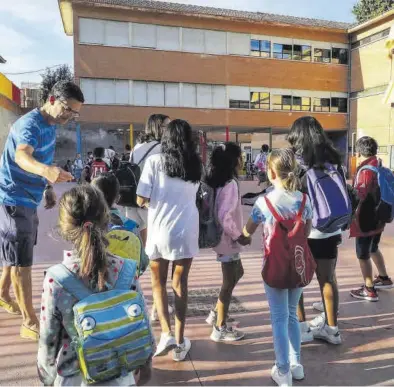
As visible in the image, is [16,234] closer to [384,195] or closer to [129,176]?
[129,176]

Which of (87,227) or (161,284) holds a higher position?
(87,227)

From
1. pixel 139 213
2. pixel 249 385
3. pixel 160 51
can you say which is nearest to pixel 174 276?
pixel 249 385

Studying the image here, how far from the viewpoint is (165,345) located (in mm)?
3049

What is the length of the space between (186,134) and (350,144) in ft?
88.4

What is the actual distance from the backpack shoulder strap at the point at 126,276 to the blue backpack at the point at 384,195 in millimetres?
3149

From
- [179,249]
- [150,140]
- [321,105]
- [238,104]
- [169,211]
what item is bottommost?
[179,249]

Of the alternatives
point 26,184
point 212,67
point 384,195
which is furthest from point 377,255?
point 212,67

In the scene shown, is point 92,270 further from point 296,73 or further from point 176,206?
point 296,73

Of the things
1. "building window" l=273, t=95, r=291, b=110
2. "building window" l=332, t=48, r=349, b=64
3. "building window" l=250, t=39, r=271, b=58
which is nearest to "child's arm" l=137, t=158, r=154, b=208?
"building window" l=250, t=39, r=271, b=58

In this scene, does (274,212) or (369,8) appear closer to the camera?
(274,212)

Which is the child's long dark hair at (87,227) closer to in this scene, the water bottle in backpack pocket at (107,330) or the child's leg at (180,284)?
the water bottle in backpack pocket at (107,330)

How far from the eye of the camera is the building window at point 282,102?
25438 millimetres

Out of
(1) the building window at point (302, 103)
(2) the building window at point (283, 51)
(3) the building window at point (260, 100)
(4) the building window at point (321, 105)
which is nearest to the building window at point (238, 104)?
(3) the building window at point (260, 100)

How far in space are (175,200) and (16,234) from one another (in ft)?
4.34
